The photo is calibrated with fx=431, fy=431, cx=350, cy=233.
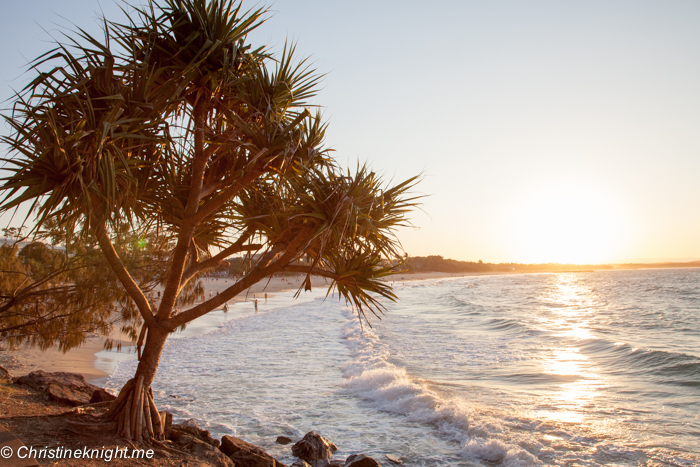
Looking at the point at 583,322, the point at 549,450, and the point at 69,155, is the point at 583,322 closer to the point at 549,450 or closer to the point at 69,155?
the point at 549,450

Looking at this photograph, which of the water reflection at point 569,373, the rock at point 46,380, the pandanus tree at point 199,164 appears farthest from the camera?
the water reflection at point 569,373

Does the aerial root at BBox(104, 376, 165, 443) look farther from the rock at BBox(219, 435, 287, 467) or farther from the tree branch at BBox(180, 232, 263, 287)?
the tree branch at BBox(180, 232, 263, 287)

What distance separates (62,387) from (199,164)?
4422mm

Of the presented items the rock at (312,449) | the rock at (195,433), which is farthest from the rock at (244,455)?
the rock at (312,449)

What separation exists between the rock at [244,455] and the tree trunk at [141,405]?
3.12ft

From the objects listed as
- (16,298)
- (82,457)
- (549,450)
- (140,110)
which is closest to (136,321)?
(16,298)

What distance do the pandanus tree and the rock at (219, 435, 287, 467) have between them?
3.39 feet

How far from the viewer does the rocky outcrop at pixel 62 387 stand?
594cm

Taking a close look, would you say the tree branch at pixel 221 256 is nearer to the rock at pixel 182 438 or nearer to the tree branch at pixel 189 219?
the tree branch at pixel 189 219

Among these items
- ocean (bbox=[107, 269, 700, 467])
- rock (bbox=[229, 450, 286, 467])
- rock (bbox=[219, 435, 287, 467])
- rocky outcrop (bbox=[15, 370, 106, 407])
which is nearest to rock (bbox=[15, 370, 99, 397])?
rocky outcrop (bbox=[15, 370, 106, 407])

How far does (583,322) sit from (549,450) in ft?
66.3

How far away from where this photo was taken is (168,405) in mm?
8047

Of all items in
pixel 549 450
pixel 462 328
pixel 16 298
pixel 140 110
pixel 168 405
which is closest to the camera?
pixel 140 110

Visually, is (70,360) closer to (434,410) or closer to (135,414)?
(135,414)
